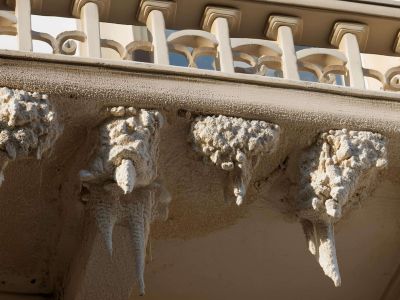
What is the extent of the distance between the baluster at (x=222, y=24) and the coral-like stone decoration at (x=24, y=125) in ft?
3.34

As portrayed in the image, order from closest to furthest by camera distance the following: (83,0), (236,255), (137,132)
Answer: (137,132) → (83,0) → (236,255)

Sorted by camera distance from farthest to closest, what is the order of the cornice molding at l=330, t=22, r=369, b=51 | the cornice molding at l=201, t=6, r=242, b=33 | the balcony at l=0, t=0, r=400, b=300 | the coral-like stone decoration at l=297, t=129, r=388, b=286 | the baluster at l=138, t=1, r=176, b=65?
1. the cornice molding at l=330, t=22, r=369, b=51
2. the cornice molding at l=201, t=6, r=242, b=33
3. the baluster at l=138, t=1, r=176, b=65
4. the coral-like stone decoration at l=297, t=129, r=388, b=286
5. the balcony at l=0, t=0, r=400, b=300

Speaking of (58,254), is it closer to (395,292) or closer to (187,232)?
(187,232)

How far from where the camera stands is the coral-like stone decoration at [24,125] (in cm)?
617

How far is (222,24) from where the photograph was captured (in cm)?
708

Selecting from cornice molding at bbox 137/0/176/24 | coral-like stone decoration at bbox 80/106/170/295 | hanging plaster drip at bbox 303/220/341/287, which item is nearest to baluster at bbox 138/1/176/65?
cornice molding at bbox 137/0/176/24

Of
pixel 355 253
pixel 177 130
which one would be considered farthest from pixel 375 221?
pixel 177 130

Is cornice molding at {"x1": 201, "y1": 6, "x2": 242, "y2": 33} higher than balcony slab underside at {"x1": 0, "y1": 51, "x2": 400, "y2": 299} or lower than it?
higher

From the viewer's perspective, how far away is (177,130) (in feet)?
21.6

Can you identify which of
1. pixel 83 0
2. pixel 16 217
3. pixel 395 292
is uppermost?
pixel 83 0

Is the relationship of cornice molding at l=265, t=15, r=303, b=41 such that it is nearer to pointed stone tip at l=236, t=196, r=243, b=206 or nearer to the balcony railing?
the balcony railing

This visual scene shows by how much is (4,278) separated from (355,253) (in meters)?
1.82

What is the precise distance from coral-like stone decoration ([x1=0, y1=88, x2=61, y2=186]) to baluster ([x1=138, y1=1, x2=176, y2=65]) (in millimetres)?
743

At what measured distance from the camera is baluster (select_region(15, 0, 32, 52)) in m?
6.62
